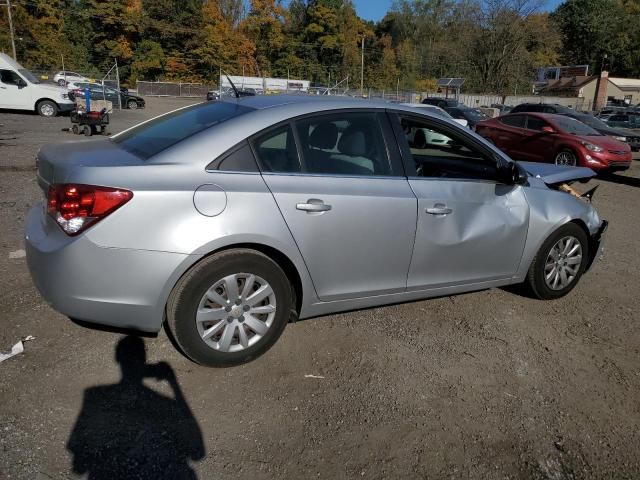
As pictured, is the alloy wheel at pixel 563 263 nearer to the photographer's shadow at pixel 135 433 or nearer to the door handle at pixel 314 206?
Answer: the door handle at pixel 314 206

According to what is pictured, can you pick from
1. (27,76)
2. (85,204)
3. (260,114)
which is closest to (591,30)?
(27,76)

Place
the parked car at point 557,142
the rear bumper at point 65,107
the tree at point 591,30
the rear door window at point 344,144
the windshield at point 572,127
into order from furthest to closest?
the tree at point 591,30 → the rear bumper at point 65,107 → the windshield at point 572,127 → the parked car at point 557,142 → the rear door window at point 344,144

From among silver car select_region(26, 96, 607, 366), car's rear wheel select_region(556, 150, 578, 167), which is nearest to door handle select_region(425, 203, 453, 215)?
silver car select_region(26, 96, 607, 366)

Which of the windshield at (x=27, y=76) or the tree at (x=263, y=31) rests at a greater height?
the tree at (x=263, y=31)

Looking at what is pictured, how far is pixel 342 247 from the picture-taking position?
330 cm

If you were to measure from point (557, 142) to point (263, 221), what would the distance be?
11.7m

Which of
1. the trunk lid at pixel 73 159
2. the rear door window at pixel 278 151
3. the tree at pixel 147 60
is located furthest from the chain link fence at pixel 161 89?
the rear door window at pixel 278 151

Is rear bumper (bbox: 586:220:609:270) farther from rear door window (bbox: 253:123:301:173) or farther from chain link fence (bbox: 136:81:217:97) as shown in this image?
chain link fence (bbox: 136:81:217:97)

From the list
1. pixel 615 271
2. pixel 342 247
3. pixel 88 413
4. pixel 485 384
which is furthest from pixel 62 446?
pixel 615 271

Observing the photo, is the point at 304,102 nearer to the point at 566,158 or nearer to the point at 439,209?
the point at 439,209

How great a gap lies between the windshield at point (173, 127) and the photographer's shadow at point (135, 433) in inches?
52.3

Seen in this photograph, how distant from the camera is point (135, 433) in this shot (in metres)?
2.58

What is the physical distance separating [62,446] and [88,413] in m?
0.27

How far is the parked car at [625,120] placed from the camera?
2538 cm
